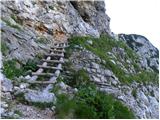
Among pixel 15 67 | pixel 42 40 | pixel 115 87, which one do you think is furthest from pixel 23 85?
pixel 42 40

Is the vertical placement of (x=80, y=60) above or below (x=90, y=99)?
above

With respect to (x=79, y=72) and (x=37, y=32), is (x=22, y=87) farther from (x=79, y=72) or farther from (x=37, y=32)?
(x=37, y=32)

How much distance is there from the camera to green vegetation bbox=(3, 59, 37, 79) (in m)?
12.2

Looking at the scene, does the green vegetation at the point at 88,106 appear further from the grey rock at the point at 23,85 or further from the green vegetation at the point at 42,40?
the green vegetation at the point at 42,40

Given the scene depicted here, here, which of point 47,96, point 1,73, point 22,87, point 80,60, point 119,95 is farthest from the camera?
point 80,60

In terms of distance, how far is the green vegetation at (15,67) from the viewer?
1223cm

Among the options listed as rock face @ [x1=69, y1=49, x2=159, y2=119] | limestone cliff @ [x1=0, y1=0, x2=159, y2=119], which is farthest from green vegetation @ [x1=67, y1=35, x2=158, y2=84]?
rock face @ [x1=69, y1=49, x2=159, y2=119]

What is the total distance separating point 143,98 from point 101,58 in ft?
8.35

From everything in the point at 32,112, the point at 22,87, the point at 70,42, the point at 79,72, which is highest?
the point at 70,42

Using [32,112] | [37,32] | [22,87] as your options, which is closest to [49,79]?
[22,87]

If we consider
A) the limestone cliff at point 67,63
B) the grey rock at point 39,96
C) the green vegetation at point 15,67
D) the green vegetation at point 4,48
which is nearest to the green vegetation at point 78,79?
the limestone cliff at point 67,63

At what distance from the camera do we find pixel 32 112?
385 inches

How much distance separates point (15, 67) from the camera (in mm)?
13062

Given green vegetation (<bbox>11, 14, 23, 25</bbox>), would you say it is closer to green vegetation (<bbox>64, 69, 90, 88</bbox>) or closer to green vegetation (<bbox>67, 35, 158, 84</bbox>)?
green vegetation (<bbox>67, 35, 158, 84</bbox>)
